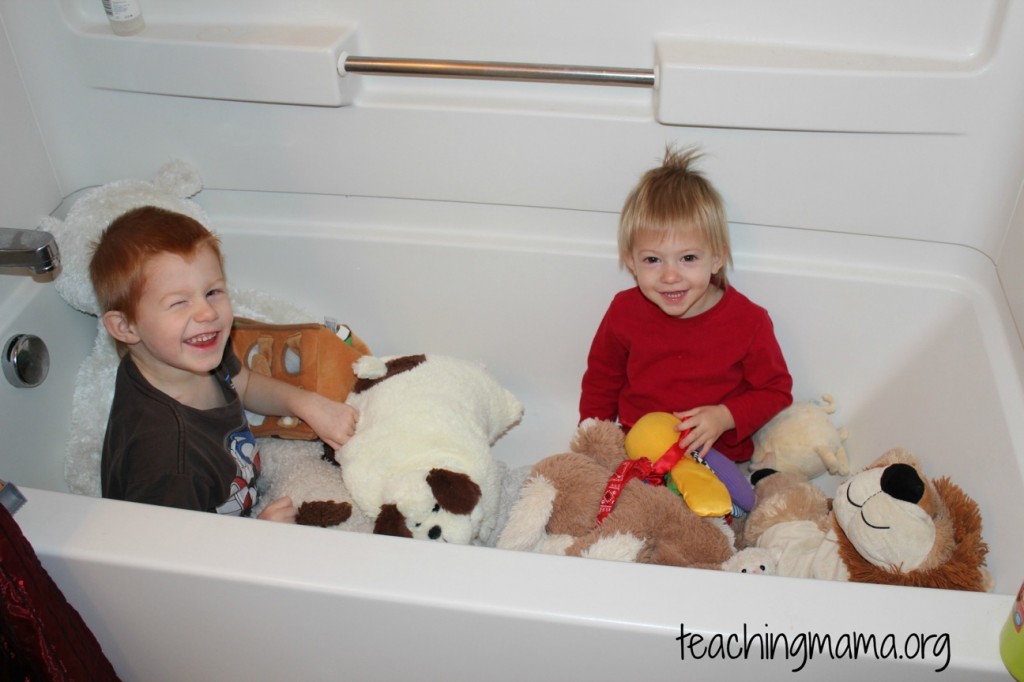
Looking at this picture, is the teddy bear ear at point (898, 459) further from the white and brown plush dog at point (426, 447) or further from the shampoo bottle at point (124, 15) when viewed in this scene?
the shampoo bottle at point (124, 15)

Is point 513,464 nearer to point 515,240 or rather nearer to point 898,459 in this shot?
point 515,240

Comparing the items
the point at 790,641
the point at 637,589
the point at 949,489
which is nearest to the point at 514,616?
the point at 637,589

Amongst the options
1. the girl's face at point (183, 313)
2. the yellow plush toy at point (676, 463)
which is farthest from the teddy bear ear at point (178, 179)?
the yellow plush toy at point (676, 463)

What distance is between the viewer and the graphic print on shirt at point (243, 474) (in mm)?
1215

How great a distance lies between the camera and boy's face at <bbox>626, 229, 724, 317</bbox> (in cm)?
120

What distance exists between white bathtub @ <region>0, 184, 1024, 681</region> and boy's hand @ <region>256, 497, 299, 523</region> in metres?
0.24

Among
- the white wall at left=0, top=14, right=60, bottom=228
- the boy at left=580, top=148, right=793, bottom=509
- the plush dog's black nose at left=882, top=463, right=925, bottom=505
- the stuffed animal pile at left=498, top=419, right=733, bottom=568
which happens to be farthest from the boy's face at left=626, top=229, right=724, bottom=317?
the white wall at left=0, top=14, right=60, bottom=228

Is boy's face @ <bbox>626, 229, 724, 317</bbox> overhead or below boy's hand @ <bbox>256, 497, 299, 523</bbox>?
overhead

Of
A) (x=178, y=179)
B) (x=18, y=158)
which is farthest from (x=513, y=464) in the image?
(x=18, y=158)

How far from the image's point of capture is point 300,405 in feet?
4.22

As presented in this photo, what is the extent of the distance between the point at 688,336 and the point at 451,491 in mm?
458

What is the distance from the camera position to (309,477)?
1312mm

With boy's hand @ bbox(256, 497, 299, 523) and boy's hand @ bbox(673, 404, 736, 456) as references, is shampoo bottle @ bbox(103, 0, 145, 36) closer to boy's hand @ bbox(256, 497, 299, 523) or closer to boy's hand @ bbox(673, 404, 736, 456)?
boy's hand @ bbox(256, 497, 299, 523)

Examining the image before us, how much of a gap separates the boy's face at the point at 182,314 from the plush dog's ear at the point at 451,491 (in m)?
0.35
